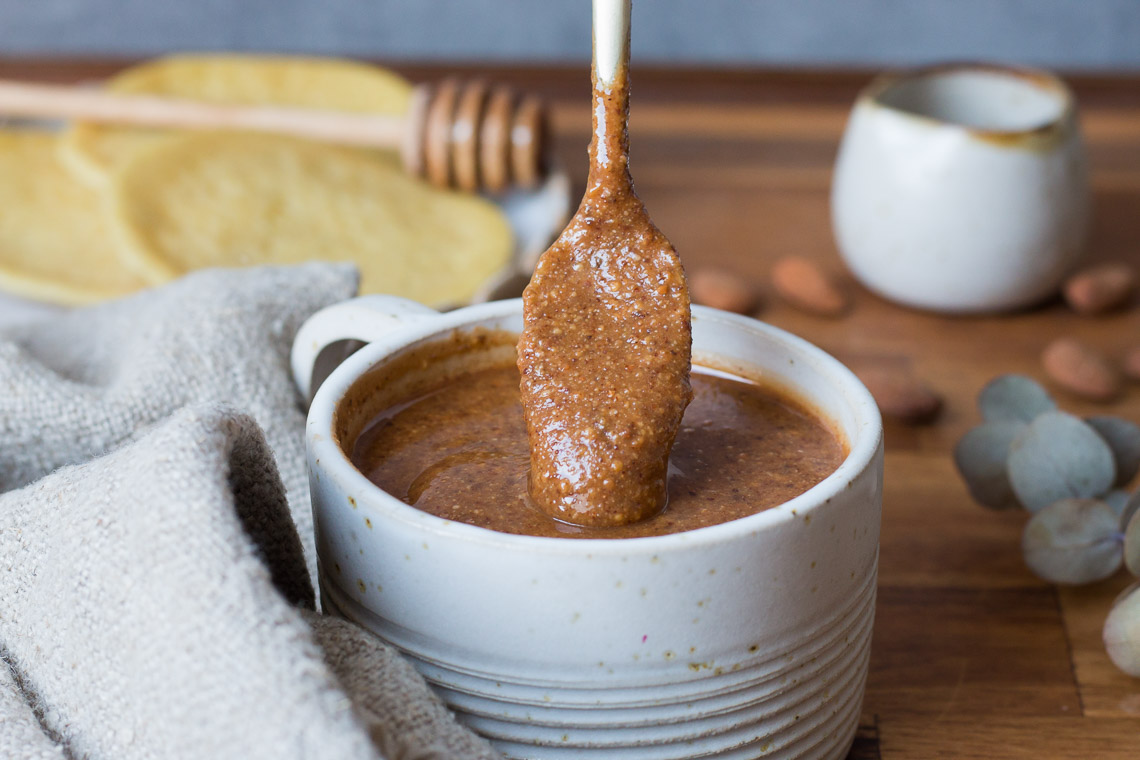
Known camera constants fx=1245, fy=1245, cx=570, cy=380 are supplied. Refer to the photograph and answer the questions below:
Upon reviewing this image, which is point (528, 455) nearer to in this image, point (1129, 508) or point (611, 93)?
point (611, 93)

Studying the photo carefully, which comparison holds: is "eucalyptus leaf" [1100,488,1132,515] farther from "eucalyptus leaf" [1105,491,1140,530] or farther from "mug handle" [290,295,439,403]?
"mug handle" [290,295,439,403]

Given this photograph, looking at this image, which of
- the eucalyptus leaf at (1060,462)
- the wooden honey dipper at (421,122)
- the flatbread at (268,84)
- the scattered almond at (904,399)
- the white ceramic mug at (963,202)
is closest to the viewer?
the eucalyptus leaf at (1060,462)

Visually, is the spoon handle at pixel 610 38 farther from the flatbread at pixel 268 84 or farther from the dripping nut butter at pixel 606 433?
the flatbread at pixel 268 84

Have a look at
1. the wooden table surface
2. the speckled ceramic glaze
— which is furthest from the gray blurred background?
the speckled ceramic glaze

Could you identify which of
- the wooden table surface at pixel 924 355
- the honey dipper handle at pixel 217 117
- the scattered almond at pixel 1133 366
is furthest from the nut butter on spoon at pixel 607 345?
the honey dipper handle at pixel 217 117

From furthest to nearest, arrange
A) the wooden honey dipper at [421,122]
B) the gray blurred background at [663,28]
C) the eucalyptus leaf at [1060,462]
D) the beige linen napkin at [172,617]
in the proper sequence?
1. the gray blurred background at [663,28]
2. the wooden honey dipper at [421,122]
3. the eucalyptus leaf at [1060,462]
4. the beige linen napkin at [172,617]

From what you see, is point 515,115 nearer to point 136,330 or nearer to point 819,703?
point 136,330
